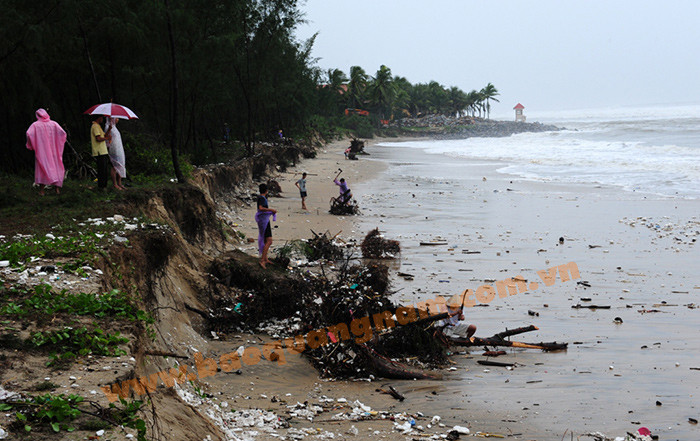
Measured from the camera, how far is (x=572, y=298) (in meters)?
9.90

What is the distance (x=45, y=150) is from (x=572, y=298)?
927cm

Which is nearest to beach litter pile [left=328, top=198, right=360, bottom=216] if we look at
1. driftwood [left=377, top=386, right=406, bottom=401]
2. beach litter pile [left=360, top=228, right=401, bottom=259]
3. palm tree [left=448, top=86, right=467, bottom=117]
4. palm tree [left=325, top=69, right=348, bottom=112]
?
beach litter pile [left=360, top=228, right=401, bottom=259]

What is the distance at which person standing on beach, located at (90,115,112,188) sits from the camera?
9.77 meters

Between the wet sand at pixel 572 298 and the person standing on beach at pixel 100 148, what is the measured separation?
552cm

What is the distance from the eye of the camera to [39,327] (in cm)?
472

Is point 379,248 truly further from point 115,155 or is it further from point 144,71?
point 144,71

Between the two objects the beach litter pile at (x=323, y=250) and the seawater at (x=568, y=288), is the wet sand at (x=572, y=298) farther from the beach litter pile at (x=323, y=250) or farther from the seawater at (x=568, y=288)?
the beach litter pile at (x=323, y=250)

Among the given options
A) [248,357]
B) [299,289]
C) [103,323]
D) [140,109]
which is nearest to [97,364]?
[103,323]

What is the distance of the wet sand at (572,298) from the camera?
19.8ft

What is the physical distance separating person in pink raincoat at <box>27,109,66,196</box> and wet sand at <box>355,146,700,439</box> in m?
6.13

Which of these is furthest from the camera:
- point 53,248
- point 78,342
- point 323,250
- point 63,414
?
point 323,250

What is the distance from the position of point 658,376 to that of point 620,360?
533 mm

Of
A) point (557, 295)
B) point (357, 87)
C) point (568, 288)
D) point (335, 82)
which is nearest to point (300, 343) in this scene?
point (557, 295)

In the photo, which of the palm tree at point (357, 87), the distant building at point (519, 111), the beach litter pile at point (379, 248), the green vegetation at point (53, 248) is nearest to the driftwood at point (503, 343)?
the green vegetation at point (53, 248)
